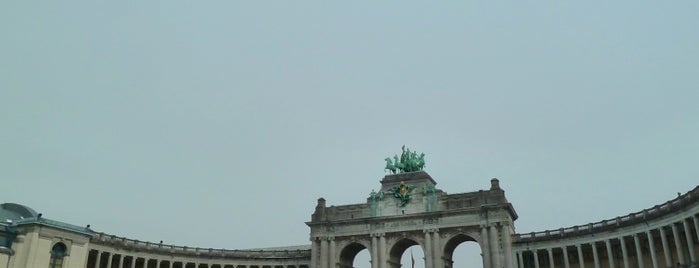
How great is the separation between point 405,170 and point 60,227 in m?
46.3

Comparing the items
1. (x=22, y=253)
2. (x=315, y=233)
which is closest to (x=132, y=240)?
(x=22, y=253)

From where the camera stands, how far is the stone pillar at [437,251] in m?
80.3

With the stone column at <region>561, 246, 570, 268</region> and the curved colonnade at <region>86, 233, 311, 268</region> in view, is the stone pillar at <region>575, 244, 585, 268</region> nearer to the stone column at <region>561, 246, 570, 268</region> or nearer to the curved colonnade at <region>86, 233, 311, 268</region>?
the stone column at <region>561, 246, 570, 268</region>

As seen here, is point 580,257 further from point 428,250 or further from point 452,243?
point 428,250

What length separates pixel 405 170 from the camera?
89875 millimetres

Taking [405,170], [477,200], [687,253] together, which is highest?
[405,170]

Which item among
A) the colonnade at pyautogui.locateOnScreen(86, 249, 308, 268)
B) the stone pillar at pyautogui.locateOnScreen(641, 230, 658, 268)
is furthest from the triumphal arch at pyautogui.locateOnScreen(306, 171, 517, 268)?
the stone pillar at pyautogui.locateOnScreen(641, 230, 658, 268)

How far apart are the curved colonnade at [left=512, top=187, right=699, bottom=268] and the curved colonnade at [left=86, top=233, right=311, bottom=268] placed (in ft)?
111

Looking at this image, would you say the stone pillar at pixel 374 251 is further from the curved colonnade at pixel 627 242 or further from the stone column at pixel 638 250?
the stone column at pixel 638 250

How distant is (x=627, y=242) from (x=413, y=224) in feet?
88.3

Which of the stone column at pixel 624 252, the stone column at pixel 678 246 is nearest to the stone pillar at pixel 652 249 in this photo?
the stone column at pixel 624 252

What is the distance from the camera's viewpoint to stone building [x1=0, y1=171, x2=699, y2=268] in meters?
66.7

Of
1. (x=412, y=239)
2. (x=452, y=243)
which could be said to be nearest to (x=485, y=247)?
(x=452, y=243)

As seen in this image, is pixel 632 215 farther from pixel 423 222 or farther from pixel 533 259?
pixel 423 222
